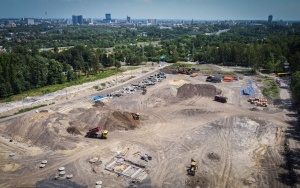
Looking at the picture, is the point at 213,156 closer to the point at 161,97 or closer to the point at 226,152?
the point at 226,152

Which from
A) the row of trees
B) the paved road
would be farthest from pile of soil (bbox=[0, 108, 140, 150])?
the row of trees

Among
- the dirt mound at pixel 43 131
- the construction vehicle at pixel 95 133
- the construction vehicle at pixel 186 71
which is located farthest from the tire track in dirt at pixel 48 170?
the construction vehicle at pixel 186 71

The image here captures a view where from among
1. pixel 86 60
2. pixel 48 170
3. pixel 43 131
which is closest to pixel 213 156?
pixel 48 170

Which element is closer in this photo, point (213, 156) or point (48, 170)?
point (48, 170)

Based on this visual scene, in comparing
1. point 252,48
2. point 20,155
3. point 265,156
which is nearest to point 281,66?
point 252,48

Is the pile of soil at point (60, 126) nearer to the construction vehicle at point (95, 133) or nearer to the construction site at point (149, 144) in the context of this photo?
the construction site at point (149, 144)

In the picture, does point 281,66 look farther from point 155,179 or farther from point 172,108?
point 155,179

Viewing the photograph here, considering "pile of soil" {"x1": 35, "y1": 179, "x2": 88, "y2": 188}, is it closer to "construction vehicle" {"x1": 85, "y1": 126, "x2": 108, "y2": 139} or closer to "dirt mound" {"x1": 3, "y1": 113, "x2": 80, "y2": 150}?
"dirt mound" {"x1": 3, "y1": 113, "x2": 80, "y2": 150}

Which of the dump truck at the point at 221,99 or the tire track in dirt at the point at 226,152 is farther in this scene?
the dump truck at the point at 221,99
